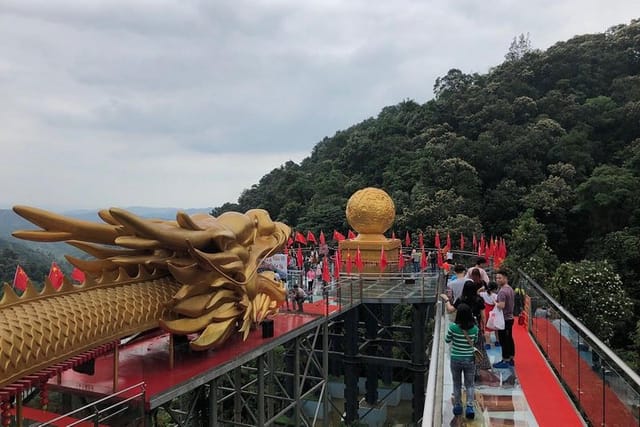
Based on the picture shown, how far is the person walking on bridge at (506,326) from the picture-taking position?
7888 millimetres

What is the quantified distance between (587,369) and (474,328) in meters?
1.38

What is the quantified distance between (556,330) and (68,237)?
26.1 feet

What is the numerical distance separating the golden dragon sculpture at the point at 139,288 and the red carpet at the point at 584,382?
526 centimetres

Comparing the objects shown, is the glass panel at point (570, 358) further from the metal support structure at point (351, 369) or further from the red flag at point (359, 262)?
the red flag at point (359, 262)

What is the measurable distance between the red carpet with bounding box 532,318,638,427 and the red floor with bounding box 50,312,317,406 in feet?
17.1

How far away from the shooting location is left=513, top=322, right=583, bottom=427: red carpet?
20.2ft

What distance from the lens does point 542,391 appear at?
7.03 meters

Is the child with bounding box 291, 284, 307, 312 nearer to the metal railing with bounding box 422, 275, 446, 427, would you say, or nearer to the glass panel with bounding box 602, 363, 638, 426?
the metal railing with bounding box 422, 275, 446, 427

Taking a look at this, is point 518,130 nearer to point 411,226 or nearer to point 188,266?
point 411,226

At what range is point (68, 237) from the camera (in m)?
8.62

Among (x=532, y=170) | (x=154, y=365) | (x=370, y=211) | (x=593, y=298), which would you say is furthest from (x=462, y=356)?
(x=532, y=170)

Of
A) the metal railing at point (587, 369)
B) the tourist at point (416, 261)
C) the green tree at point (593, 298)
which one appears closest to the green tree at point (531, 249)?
the green tree at point (593, 298)

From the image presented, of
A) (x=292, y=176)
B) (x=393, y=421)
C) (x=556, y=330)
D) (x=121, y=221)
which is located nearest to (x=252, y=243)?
(x=121, y=221)

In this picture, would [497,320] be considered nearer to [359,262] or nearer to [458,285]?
[458,285]
